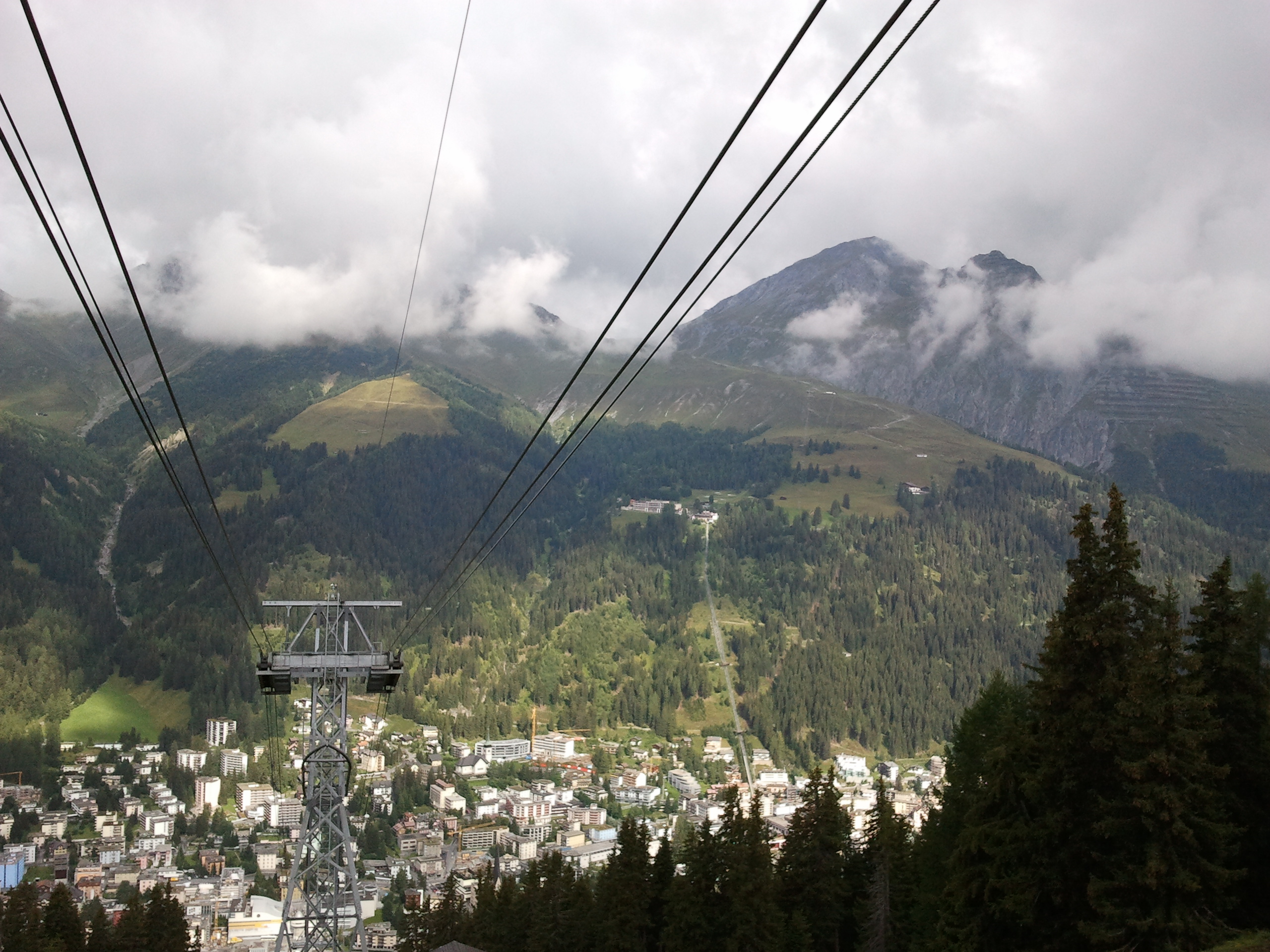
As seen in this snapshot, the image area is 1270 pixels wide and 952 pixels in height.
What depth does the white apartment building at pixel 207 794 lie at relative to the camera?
130 m

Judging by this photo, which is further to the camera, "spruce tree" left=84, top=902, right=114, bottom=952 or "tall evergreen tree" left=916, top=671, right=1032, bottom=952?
"spruce tree" left=84, top=902, right=114, bottom=952

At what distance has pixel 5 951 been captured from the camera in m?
38.6

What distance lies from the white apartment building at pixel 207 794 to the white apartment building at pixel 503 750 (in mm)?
35188

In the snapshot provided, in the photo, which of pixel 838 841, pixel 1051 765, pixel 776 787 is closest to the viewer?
pixel 1051 765

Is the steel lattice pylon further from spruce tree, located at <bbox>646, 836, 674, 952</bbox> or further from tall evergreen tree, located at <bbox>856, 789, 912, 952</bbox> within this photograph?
tall evergreen tree, located at <bbox>856, 789, 912, 952</bbox>

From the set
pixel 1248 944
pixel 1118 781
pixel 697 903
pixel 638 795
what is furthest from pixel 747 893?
pixel 638 795

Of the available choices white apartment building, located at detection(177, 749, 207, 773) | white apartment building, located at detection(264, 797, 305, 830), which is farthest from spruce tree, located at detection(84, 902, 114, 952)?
white apartment building, located at detection(177, 749, 207, 773)

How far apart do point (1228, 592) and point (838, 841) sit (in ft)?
66.4

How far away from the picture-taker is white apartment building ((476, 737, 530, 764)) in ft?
482

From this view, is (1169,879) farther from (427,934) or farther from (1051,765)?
(427,934)

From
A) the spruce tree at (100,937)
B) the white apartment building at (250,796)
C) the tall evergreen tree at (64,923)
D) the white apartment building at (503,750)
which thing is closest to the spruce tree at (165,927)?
the spruce tree at (100,937)

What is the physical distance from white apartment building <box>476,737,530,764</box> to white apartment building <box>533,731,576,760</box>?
1574 millimetres

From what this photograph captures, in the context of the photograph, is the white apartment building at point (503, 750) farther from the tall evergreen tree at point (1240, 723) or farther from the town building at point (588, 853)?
the tall evergreen tree at point (1240, 723)

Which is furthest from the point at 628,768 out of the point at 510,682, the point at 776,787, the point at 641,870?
the point at 641,870
